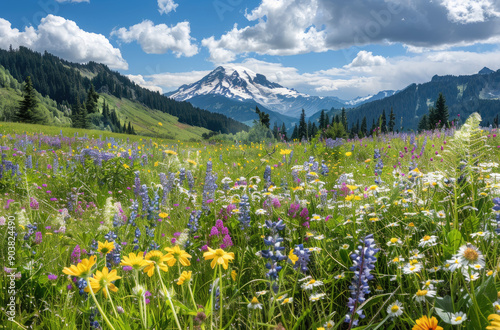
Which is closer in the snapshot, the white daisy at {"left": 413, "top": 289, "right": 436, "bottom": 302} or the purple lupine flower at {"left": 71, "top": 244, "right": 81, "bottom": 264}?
the white daisy at {"left": 413, "top": 289, "right": 436, "bottom": 302}

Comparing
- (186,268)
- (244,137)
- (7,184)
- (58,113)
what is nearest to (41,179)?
(7,184)

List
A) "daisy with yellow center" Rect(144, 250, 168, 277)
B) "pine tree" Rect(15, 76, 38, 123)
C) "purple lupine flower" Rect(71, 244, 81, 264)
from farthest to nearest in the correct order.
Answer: "pine tree" Rect(15, 76, 38, 123), "purple lupine flower" Rect(71, 244, 81, 264), "daisy with yellow center" Rect(144, 250, 168, 277)

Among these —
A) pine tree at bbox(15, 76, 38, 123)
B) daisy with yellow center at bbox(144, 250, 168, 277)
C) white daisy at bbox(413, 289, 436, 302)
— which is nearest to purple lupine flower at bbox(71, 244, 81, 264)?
daisy with yellow center at bbox(144, 250, 168, 277)

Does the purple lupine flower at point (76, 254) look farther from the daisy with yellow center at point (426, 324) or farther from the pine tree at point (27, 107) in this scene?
the pine tree at point (27, 107)

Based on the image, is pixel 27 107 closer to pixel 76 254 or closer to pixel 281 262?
pixel 76 254

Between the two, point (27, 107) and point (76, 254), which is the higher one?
point (27, 107)

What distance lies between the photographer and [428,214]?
2295mm

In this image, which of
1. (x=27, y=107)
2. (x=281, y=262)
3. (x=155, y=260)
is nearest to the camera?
(x=155, y=260)

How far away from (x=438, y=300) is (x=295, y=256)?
73cm

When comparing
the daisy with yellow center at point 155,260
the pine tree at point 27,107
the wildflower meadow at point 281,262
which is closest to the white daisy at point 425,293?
the wildflower meadow at point 281,262

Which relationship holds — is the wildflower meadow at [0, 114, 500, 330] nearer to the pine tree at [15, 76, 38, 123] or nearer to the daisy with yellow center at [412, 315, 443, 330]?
the daisy with yellow center at [412, 315, 443, 330]

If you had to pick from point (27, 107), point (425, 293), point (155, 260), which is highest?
point (27, 107)

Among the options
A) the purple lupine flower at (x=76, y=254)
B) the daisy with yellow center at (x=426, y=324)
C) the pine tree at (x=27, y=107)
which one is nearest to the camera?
the daisy with yellow center at (x=426, y=324)

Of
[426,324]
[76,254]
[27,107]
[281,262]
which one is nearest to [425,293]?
[426,324]
